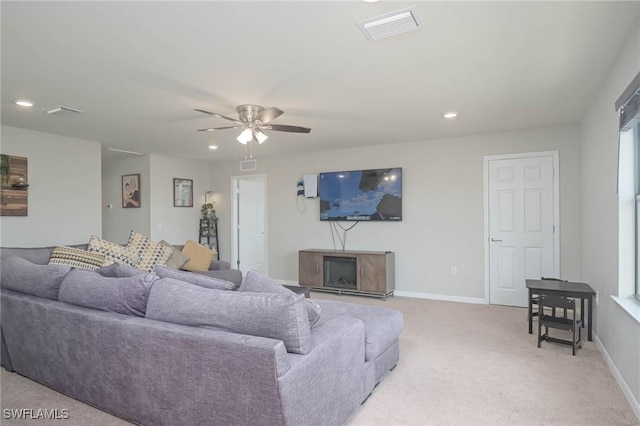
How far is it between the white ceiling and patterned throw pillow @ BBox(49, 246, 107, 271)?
1428mm

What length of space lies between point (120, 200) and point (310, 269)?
376cm

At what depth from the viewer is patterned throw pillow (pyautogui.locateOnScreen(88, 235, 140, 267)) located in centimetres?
380

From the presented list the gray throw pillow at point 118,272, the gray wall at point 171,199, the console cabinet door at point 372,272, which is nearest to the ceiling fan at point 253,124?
the gray throw pillow at point 118,272

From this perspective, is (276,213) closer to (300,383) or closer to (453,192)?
(453,192)

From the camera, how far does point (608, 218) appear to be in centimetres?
293

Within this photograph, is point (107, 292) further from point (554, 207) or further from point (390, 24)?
point (554, 207)

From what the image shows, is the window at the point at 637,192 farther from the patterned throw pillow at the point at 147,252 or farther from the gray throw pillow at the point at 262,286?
the patterned throw pillow at the point at 147,252

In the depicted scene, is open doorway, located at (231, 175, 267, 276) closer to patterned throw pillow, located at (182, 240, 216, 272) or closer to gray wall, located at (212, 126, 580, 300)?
gray wall, located at (212, 126, 580, 300)

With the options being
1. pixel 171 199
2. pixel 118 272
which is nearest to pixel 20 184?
pixel 171 199

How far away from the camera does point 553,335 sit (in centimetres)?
370

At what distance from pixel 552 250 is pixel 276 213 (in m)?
4.30

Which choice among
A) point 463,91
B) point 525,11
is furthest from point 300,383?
point 463,91

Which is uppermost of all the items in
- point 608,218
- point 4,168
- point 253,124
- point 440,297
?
point 253,124

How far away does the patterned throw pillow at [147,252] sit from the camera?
4160 mm
